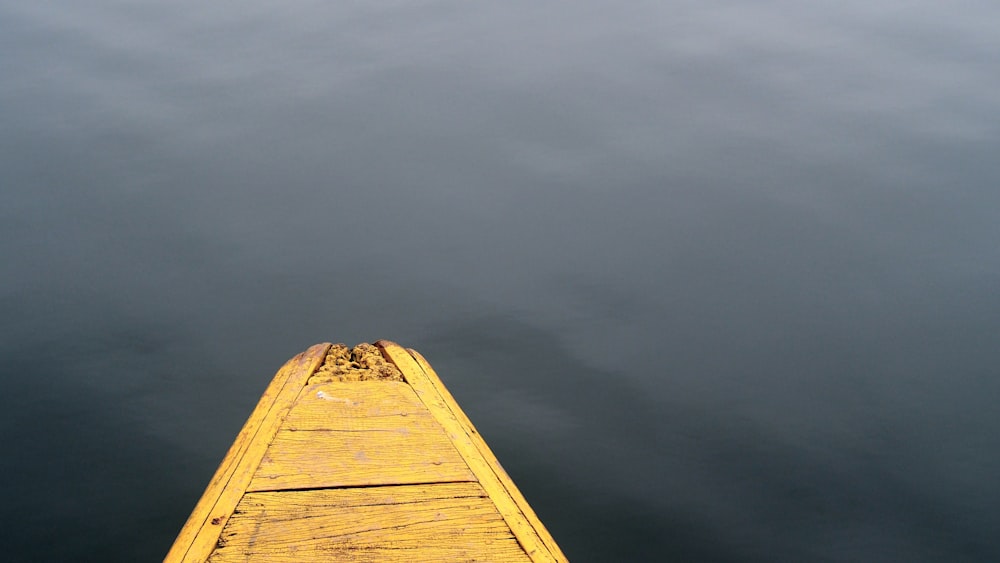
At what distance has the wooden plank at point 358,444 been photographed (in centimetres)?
201

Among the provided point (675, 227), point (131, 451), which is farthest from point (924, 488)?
point (131, 451)

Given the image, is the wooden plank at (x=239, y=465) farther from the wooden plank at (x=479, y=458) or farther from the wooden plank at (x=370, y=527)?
the wooden plank at (x=479, y=458)

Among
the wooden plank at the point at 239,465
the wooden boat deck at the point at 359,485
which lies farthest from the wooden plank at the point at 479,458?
the wooden plank at the point at 239,465

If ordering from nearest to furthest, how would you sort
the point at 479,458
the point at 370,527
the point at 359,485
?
the point at 370,527 < the point at 359,485 < the point at 479,458

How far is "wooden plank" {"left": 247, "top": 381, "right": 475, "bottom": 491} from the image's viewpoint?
6.58 ft

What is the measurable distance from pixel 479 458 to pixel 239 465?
1.61ft

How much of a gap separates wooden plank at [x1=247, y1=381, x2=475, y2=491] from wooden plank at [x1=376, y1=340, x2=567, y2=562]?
0.08 feet

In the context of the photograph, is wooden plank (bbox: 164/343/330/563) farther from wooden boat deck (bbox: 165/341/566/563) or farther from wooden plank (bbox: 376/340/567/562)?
wooden plank (bbox: 376/340/567/562)

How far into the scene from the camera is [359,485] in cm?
198

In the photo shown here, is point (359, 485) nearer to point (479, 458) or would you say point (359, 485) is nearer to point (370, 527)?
point (370, 527)

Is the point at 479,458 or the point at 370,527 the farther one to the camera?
the point at 479,458

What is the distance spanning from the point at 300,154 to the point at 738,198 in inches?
83.6

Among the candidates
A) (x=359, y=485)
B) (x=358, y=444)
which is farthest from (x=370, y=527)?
(x=358, y=444)

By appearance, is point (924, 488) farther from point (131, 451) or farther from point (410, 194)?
point (131, 451)
